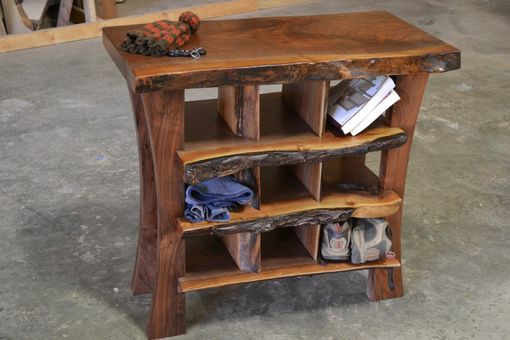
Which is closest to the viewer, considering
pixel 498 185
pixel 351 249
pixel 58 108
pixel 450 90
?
pixel 351 249

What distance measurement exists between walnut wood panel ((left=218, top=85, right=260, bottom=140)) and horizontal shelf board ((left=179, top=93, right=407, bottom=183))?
0.03 m

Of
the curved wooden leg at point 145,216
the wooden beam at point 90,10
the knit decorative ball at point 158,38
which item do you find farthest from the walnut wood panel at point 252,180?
the wooden beam at point 90,10

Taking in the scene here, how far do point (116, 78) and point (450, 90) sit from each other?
7.60 feet

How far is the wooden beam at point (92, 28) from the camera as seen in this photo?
19.1 ft

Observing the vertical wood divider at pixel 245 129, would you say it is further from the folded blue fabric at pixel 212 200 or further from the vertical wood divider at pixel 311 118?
the vertical wood divider at pixel 311 118

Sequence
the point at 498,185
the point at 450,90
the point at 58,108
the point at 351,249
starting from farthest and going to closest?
the point at 450,90, the point at 58,108, the point at 498,185, the point at 351,249

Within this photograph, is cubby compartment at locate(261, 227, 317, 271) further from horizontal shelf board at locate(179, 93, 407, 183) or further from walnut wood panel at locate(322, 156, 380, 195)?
horizontal shelf board at locate(179, 93, 407, 183)

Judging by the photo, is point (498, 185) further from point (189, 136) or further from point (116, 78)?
point (116, 78)

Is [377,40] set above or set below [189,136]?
above

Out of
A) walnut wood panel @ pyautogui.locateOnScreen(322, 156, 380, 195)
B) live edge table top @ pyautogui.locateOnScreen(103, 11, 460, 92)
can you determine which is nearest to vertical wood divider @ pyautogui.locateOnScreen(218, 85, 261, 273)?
live edge table top @ pyautogui.locateOnScreen(103, 11, 460, 92)

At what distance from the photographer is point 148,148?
8.91 feet

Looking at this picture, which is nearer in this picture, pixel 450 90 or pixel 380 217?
pixel 380 217

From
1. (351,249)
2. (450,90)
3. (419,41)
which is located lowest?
(450,90)

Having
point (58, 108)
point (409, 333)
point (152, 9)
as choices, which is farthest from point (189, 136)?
point (152, 9)
